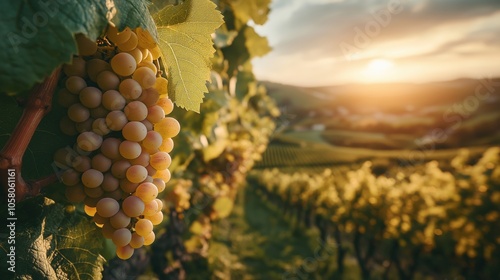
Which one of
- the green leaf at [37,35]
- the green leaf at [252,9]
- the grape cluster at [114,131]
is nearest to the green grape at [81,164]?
the grape cluster at [114,131]

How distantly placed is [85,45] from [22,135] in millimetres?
234

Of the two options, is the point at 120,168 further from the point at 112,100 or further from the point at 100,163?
the point at 112,100

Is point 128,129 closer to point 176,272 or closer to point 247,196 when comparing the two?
point 176,272

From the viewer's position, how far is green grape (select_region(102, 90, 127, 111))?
0.87m

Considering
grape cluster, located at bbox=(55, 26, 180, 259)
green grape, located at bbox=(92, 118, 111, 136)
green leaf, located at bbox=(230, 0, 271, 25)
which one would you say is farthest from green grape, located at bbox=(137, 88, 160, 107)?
green leaf, located at bbox=(230, 0, 271, 25)

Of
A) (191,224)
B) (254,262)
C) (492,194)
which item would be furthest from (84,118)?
(254,262)

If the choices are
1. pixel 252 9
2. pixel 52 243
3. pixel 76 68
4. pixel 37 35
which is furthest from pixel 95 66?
pixel 252 9

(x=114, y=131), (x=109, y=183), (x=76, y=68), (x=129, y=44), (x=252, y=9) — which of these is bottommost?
(x=109, y=183)

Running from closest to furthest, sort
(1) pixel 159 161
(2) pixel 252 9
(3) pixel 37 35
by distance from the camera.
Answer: (3) pixel 37 35 < (1) pixel 159 161 < (2) pixel 252 9

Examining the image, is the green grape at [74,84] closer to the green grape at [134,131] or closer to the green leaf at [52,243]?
the green grape at [134,131]

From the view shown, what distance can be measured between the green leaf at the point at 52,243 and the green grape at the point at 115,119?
329 mm

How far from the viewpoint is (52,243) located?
987 millimetres

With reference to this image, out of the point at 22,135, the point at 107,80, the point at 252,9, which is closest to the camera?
the point at 22,135

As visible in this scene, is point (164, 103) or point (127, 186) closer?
point (127, 186)
